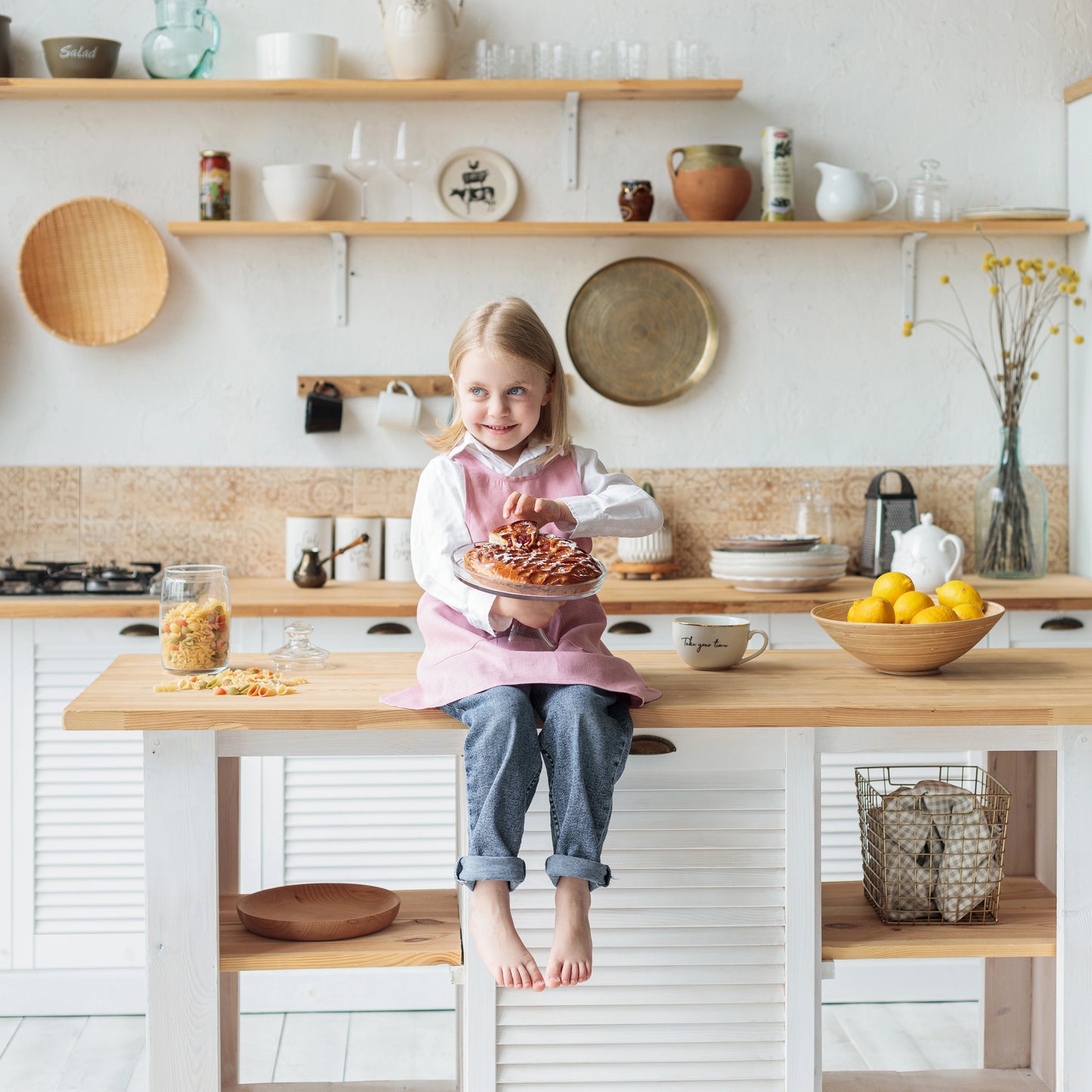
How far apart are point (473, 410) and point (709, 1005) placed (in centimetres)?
92

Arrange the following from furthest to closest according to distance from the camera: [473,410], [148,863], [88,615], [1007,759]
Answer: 1. [88,615]
2. [1007,759]
3. [473,410]
4. [148,863]

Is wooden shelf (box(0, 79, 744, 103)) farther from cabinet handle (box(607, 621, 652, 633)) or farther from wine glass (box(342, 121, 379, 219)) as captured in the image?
cabinet handle (box(607, 621, 652, 633))

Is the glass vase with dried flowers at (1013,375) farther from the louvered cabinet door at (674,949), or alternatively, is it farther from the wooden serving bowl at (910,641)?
the louvered cabinet door at (674,949)

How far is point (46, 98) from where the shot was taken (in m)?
3.29

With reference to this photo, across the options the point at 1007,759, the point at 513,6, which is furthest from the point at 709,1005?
the point at 513,6

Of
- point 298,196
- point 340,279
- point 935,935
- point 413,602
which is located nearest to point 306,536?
point 413,602

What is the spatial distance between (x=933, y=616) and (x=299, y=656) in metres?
0.96

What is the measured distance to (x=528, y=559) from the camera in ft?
5.34

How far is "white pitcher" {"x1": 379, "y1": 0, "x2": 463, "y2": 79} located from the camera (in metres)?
3.14

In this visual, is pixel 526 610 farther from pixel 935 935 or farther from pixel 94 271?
pixel 94 271

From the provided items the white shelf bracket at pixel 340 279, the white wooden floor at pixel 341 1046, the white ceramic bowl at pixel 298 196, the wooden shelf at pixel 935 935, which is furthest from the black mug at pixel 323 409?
the wooden shelf at pixel 935 935

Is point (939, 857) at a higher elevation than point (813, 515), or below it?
below

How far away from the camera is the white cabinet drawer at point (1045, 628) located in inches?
117

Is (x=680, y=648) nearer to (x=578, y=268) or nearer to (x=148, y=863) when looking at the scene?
(x=148, y=863)
